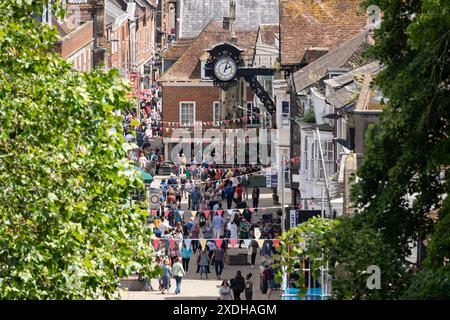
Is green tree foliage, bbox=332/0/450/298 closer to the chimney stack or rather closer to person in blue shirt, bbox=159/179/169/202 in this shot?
person in blue shirt, bbox=159/179/169/202

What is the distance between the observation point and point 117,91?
99.9 ft

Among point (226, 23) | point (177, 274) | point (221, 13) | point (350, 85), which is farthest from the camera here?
point (221, 13)

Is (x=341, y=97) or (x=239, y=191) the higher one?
(x=341, y=97)

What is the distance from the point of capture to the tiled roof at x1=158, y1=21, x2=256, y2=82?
344 ft

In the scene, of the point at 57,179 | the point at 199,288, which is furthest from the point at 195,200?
the point at 57,179

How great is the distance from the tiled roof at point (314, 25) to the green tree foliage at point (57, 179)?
43.5 metres

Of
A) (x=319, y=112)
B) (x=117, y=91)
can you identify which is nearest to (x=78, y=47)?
(x=319, y=112)

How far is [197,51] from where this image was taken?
106 metres

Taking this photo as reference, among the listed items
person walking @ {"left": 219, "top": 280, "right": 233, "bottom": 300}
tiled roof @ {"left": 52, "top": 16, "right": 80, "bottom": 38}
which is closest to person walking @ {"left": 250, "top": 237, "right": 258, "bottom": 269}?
person walking @ {"left": 219, "top": 280, "right": 233, "bottom": 300}

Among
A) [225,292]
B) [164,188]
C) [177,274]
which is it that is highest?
[164,188]

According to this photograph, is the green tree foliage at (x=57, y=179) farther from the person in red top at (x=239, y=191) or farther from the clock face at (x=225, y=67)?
the clock face at (x=225, y=67)

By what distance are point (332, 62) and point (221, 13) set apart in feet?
183

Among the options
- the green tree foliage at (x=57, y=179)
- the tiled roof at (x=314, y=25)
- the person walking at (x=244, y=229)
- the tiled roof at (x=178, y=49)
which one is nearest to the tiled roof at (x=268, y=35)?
the tiled roof at (x=178, y=49)

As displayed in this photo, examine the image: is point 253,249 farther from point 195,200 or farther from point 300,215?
point 195,200
